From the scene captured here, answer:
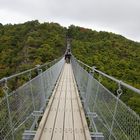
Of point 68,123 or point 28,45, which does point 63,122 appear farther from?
point 28,45

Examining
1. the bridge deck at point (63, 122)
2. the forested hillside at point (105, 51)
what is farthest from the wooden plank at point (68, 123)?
the forested hillside at point (105, 51)

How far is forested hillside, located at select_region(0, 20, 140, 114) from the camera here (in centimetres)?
4653

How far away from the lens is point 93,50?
60.8 m

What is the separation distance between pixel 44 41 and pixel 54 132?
2232 inches

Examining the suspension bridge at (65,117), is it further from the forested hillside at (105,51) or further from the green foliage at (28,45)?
the green foliage at (28,45)

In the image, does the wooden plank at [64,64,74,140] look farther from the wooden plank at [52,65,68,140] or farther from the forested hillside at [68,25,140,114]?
the forested hillside at [68,25,140,114]

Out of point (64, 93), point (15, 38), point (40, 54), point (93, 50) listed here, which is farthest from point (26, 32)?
point (64, 93)

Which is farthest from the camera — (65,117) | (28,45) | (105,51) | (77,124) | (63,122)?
(105,51)

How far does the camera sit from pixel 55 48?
6034 centimetres

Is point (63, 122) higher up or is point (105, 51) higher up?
point (63, 122)

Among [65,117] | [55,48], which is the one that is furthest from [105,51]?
[65,117]

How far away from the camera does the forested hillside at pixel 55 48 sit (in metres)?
46.5

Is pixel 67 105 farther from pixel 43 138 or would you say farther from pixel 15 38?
pixel 15 38

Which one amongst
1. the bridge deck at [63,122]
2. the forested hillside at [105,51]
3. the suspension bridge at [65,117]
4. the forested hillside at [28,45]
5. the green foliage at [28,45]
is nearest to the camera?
the suspension bridge at [65,117]
